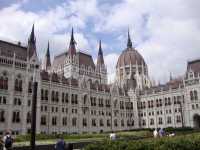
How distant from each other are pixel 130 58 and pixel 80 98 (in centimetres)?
5961

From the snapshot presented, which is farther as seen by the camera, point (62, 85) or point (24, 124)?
point (62, 85)

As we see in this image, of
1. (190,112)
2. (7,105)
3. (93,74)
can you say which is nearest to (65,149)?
(7,105)

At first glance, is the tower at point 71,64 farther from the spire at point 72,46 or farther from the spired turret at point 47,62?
the spired turret at point 47,62

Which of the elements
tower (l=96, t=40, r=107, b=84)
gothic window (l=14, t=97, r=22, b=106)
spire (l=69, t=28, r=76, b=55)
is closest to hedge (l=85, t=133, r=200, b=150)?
gothic window (l=14, t=97, r=22, b=106)

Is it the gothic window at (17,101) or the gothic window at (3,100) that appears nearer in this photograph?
the gothic window at (3,100)

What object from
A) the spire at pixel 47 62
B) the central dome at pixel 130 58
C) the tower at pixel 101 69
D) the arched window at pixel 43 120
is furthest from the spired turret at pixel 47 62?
the arched window at pixel 43 120

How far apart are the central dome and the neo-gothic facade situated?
9.46 m

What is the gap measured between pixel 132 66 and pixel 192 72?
48016 millimetres

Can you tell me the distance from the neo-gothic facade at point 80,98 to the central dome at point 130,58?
9.46 meters

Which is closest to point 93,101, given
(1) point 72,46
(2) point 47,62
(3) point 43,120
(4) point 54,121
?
(4) point 54,121

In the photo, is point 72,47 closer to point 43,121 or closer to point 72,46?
point 72,46

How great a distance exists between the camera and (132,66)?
135625 mm

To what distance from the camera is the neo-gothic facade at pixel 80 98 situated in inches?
2603

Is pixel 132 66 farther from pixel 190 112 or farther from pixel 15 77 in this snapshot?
pixel 15 77
